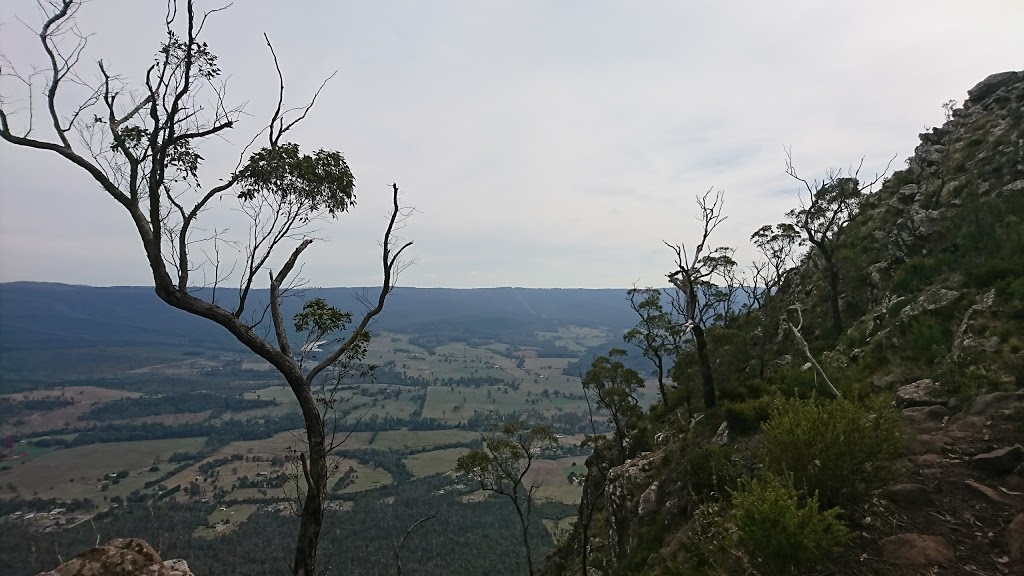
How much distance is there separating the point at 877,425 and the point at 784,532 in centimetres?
315

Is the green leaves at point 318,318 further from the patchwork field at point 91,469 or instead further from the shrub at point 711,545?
the patchwork field at point 91,469

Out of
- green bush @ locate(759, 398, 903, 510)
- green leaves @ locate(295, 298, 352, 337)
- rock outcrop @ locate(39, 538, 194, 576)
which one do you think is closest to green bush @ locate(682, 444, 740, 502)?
green bush @ locate(759, 398, 903, 510)

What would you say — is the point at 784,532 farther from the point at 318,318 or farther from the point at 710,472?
the point at 318,318

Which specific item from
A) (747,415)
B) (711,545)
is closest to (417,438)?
(747,415)

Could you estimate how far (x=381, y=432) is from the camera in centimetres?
15662

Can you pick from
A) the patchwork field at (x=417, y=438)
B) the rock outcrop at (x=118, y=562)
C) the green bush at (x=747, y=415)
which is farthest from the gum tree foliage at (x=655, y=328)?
the patchwork field at (x=417, y=438)

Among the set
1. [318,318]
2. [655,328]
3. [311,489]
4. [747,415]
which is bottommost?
[747,415]

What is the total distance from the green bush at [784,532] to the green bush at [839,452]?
122 centimetres

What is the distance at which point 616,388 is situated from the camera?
28734 millimetres

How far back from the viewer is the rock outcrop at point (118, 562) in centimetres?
545

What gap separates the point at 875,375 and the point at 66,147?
71.9ft

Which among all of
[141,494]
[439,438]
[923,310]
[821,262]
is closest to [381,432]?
[439,438]

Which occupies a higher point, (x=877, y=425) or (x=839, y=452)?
(x=877, y=425)

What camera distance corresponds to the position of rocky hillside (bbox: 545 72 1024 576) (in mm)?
6371
